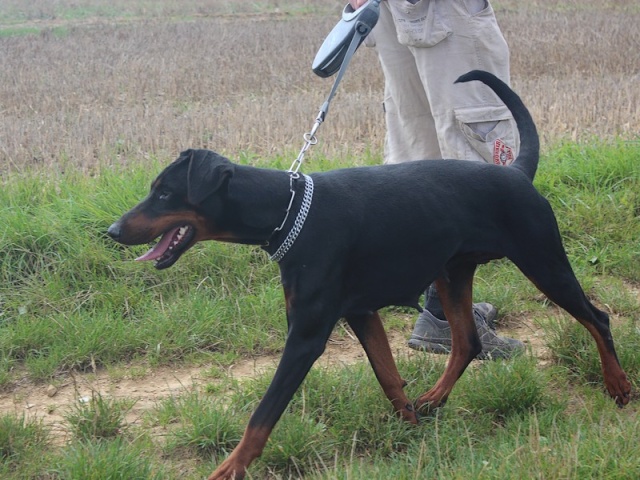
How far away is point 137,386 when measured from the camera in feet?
14.8

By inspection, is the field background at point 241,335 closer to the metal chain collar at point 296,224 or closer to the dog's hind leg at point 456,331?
the dog's hind leg at point 456,331

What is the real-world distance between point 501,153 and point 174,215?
197cm

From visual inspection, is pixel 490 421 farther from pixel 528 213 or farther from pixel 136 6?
pixel 136 6

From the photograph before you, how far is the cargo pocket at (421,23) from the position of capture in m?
4.43

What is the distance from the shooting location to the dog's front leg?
3.29 meters

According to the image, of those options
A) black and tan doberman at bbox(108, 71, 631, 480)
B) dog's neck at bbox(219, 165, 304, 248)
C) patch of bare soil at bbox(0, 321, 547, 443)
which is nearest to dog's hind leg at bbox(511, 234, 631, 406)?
black and tan doberman at bbox(108, 71, 631, 480)

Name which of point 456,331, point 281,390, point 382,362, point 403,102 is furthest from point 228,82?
point 281,390

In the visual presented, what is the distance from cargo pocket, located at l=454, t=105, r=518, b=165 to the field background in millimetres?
913

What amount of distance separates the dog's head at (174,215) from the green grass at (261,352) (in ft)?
2.75

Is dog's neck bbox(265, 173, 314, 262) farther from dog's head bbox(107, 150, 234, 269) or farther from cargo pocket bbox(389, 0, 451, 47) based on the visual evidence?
cargo pocket bbox(389, 0, 451, 47)

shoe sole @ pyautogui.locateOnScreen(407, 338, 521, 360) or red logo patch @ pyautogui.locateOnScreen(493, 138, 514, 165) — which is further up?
red logo patch @ pyautogui.locateOnScreen(493, 138, 514, 165)

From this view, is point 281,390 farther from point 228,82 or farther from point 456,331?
point 228,82

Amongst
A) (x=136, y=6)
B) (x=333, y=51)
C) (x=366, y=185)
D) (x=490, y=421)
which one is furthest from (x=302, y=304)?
(x=136, y=6)

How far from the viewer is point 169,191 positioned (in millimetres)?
3391
